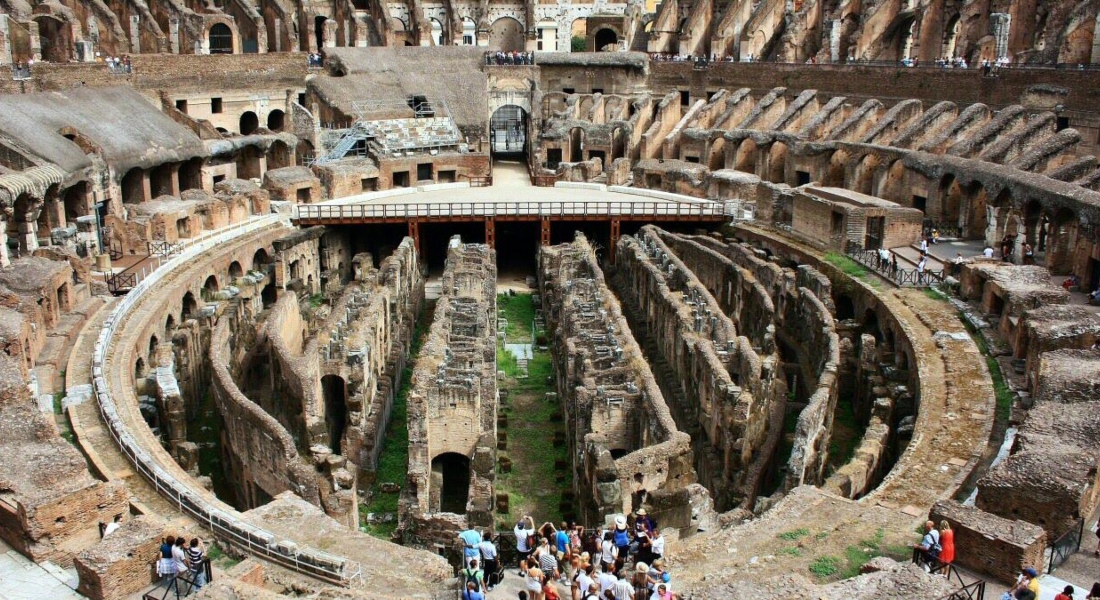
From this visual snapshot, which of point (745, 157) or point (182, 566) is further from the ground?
point (745, 157)

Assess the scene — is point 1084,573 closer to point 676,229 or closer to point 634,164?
point 676,229

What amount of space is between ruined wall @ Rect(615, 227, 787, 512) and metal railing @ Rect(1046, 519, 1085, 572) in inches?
265

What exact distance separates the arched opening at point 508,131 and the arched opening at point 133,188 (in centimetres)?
2439

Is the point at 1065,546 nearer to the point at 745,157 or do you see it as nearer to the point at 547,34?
the point at 745,157

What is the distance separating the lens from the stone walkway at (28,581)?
13.6 metres

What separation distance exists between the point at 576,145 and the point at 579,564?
133ft

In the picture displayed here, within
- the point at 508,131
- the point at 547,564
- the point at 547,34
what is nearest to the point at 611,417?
the point at 547,564

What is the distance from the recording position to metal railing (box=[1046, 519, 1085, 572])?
14305 millimetres

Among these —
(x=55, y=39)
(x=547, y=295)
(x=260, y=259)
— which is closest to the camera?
(x=547, y=295)

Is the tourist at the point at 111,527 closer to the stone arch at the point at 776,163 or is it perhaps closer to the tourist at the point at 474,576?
the tourist at the point at 474,576

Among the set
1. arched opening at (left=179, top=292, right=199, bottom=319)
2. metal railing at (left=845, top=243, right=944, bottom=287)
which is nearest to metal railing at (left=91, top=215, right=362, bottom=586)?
arched opening at (left=179, top=292, right=199, bottom=319)

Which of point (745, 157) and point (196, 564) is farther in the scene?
point (745, 157)

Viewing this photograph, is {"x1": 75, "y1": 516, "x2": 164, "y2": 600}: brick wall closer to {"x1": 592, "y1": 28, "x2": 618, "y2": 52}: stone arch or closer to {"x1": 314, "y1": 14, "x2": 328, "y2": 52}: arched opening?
{"x1": 314, "y1": 14, "x2": 328, "y2": 52}: arched opening

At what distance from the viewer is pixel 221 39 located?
181ft
